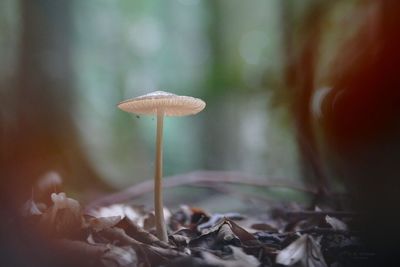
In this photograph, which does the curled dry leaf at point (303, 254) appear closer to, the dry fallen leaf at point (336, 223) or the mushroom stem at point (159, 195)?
the dry fallen leaf at point (336, 223)

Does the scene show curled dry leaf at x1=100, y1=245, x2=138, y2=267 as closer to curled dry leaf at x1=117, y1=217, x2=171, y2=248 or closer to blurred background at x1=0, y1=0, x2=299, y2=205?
curled dry leaf at x1=117, y1=217, x2=171, y2=248

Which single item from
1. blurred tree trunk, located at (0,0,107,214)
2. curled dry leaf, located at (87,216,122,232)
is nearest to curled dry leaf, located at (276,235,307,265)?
curled dry leaf, located at (87,216,122,232)

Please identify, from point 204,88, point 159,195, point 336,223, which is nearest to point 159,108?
point 159,195

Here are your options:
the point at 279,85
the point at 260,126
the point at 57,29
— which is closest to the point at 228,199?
the point at 260,126

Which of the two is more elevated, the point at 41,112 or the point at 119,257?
the point at 41,112

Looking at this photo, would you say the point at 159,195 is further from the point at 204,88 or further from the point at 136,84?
the point at 204,88

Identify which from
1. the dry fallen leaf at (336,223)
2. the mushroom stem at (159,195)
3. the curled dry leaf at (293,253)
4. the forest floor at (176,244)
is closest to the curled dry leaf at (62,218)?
the forest floor at (176,244)

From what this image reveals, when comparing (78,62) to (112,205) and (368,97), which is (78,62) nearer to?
(112,205)
